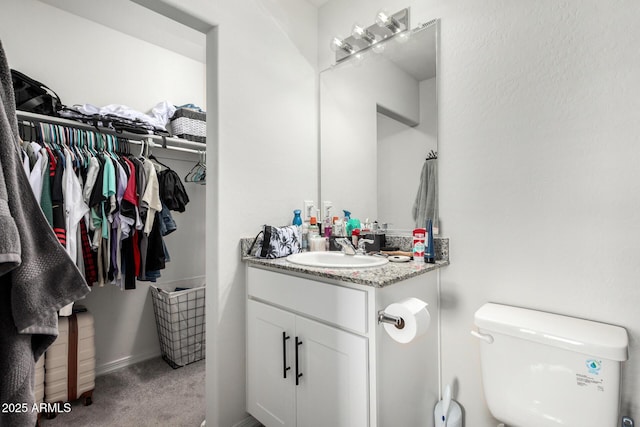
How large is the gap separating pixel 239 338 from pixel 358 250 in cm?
80

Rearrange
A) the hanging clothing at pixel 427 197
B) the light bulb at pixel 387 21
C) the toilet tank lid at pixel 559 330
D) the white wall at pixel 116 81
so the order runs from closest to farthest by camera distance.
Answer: the toilet tank lid at pixel 559 330 < the hanging clothing at pixel 427 197 < the light bulb at pixel 387 21 < the white wall at pixel 116 81

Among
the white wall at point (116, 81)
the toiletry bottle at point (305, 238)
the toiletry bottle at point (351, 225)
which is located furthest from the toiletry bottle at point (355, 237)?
the white wall at point (116, 81)

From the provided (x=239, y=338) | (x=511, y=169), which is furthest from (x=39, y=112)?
(x=511, y=169)

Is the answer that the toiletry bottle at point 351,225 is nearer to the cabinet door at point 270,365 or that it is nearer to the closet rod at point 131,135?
the cabinet door at point 270,365

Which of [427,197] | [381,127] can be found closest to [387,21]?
[381,127]

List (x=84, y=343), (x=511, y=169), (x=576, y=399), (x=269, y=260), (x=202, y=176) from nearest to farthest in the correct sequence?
(x=576, y=399)
(x=511, y=169)
(x=269, y=260)
(x=84, y=343)
(x=202, y=176)

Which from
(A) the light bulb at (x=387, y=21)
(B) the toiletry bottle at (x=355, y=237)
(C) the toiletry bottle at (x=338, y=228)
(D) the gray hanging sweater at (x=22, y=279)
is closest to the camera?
(D) the gray hanging sweater at (x=22, y=279)

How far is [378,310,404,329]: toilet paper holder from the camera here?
108 centimetres

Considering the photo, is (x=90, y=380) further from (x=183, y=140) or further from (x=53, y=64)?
(x=53, y=64)

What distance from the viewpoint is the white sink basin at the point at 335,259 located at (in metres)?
1.44

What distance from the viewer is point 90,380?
1.93m

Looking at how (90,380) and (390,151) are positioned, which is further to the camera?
(90,380)

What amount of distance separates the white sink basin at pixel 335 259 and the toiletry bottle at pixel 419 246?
14 centimetres

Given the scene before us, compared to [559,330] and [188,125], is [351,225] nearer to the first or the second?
[559,330]
